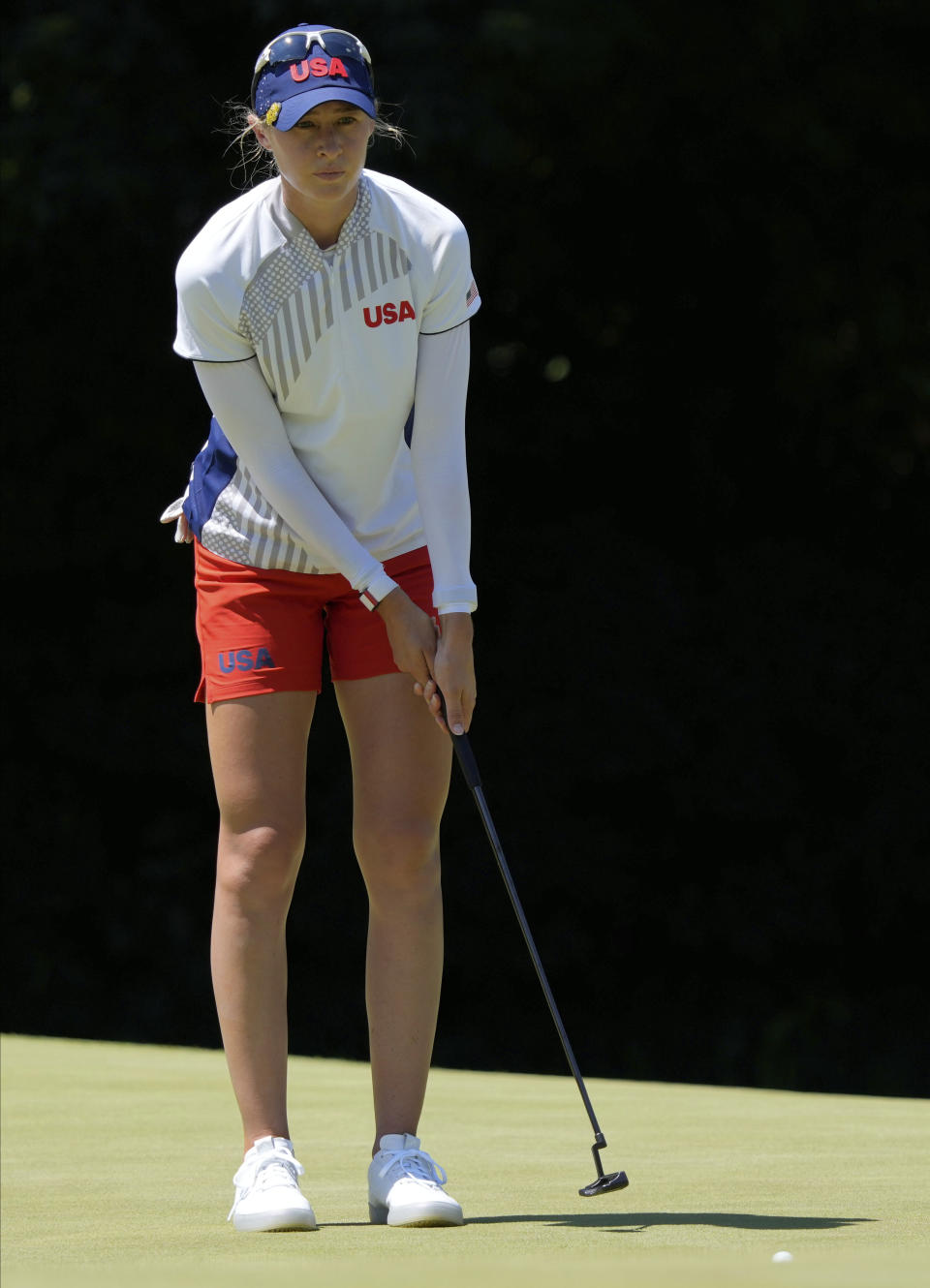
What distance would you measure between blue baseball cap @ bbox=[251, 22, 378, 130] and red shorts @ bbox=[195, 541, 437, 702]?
58 cm

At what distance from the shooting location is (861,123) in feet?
26.7

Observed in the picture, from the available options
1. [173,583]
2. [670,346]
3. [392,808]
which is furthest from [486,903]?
[392,808]

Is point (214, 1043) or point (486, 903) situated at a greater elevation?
point (486, 903)

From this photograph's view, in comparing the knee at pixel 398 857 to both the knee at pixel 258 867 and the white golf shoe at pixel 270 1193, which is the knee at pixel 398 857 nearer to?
the knee at pixel 258 867

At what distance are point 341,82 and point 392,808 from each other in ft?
3.03

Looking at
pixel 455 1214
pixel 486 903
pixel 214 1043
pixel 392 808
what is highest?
pixel 392 808

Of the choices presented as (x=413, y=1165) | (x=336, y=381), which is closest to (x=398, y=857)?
(x=413, y=1165)

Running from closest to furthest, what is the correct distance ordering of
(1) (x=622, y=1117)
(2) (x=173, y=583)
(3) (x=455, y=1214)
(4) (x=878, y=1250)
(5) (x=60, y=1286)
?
(5) (x=60, y=1286)
(4) (x=878, y=1250)
(3) (x=455, y=1214)
(1) (x=622, y=1117)
(2) (x=173, y=583)

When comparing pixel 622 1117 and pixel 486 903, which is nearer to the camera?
pixel 622 1117

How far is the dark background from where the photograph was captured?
8.38 metres

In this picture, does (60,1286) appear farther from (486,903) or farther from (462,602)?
(486,903)

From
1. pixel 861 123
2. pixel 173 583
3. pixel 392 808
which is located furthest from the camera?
pixel 173 583

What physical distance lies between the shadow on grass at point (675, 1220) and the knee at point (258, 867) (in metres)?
0.48

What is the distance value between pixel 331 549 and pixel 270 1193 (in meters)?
0.79
